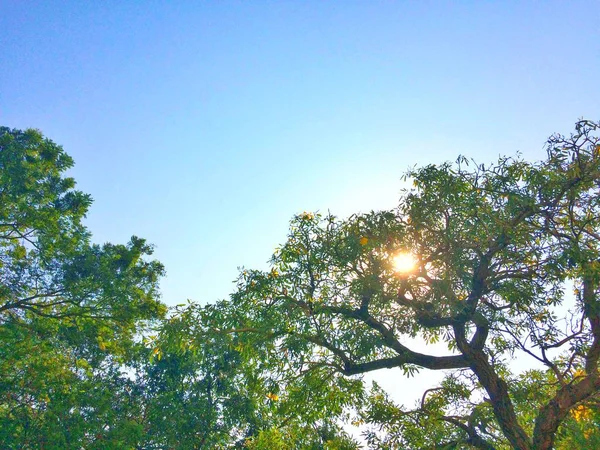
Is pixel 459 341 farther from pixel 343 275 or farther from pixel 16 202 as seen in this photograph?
pixel 16 202

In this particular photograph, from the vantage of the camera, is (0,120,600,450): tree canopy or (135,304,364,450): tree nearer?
(0,120,600,450): tree canopy

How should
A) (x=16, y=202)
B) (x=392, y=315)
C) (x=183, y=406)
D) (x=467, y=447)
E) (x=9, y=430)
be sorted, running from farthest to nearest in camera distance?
(x=183, y=406), (x=16, y=202), (x=9, y=430), (x=392, y=315), (x=467, y=447)

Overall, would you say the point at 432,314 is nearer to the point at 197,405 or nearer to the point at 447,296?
the point at 447,296

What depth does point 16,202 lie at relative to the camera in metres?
16.7

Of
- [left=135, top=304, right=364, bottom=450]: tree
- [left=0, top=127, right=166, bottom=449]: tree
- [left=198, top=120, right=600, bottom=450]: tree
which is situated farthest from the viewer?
[left=135, top=304, right=364, bottom=450]: tree

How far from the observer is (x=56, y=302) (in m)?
17.2

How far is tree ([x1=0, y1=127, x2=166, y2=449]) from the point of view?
1519cm

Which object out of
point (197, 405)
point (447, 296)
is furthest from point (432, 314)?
point (197, 405)

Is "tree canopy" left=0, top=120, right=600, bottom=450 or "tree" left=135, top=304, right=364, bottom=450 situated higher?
"tree" left=135, top=304, right=364, bottom=450

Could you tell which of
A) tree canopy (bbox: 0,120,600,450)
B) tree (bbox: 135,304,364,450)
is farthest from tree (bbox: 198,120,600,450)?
tree (bbox: 135,304,364,450)

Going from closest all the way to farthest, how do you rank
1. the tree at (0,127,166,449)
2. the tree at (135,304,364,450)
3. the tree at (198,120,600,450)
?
the tree at (198,120,600,450), the tree at (0,127,166,449), the tree at (135,304,364,450)

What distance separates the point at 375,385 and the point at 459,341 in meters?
3.01

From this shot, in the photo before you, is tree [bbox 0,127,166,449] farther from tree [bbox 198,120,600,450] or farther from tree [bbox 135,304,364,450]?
tree [bbox 198,120,600,450]

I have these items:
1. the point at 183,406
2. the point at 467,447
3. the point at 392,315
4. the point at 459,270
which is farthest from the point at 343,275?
the point at 183,406
